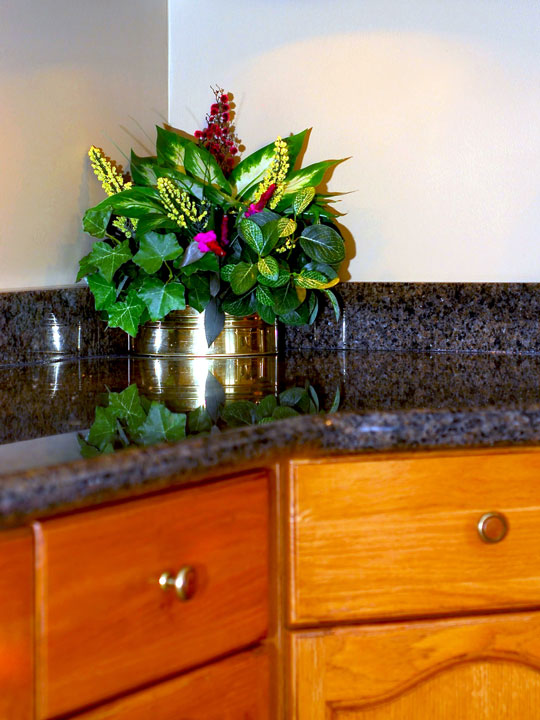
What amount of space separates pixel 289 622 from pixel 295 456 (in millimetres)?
152

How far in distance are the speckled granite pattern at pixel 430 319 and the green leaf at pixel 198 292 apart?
0.25m

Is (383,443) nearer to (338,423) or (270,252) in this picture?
(338,423)

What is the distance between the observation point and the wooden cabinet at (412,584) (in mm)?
807

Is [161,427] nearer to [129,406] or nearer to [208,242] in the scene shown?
[129,406]

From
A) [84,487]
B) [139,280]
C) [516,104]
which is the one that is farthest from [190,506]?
[516,104]

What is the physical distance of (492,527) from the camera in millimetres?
830

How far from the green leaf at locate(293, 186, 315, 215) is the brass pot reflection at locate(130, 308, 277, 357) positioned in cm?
18

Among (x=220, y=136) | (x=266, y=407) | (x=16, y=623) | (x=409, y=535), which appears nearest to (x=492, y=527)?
(x=409, y=535)

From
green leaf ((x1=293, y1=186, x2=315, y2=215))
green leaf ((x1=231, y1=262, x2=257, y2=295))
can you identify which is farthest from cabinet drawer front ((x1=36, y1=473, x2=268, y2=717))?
green leaf ((x1=293, y1=186, x2=315, y2=215))

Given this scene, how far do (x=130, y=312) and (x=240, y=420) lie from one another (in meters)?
0.56

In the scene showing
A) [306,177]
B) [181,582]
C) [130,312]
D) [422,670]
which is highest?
[306,177]

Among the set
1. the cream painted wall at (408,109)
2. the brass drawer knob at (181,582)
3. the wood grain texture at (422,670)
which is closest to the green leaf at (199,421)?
the brass drawer knob at (181,582)

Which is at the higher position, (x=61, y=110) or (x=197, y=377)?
(x=61, y=110)

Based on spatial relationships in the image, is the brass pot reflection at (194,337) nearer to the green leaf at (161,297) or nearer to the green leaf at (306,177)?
the green leaf at (161,297)
